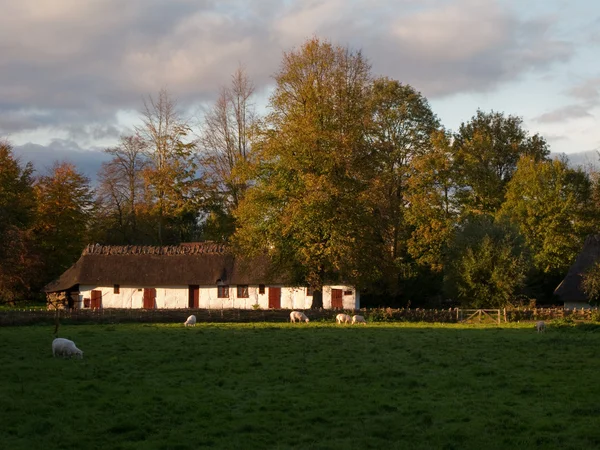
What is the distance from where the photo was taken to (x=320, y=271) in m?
45.2

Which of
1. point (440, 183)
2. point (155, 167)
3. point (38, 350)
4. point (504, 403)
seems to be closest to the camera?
point (504, 403)

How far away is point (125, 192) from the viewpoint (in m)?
70.2

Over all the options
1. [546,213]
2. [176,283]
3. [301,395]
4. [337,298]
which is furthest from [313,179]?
→ [301,395]

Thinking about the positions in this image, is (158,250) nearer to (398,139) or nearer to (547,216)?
(398,139)

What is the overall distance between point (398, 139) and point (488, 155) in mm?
8751

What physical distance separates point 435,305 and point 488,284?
9959 millimetres

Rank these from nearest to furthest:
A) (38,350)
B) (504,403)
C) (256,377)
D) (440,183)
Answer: (504,403) → (256,377) → (38,350) → (440,183)

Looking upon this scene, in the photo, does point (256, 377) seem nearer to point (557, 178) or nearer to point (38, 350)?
point (38, 350)

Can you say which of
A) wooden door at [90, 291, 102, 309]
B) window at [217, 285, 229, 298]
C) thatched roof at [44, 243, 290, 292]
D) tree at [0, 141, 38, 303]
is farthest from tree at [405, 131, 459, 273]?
tree at [0, 141, 38, 303]

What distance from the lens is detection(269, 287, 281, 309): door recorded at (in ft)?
177

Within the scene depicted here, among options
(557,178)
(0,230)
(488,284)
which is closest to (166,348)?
(0,230)

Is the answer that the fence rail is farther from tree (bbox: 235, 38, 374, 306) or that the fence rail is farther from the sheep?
the sheep

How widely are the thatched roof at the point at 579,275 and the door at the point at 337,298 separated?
588 inches

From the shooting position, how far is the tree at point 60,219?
6153cm
